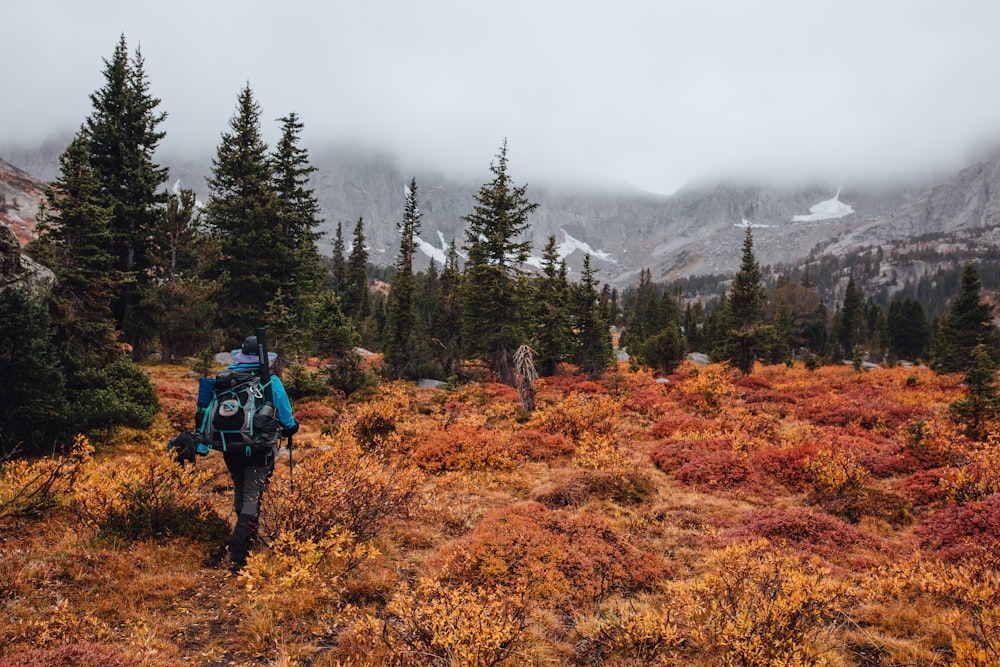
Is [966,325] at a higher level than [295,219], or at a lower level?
lower

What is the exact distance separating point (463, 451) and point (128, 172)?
2163 centimetres

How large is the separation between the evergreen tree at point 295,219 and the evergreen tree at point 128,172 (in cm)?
555

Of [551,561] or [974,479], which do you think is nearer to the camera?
[551,561]

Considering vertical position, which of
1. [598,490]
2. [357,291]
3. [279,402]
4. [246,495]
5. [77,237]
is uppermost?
[357,291]

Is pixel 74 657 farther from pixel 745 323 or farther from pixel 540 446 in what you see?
pixel 745 323

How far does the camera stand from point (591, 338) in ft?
99.3

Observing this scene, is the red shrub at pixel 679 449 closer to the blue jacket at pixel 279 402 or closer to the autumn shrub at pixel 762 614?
the autumn shrub at pixel 762 614

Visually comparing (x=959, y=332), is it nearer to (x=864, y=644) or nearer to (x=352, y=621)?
(x=864, y=644)

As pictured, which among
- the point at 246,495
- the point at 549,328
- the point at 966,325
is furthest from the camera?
the point at 966,325

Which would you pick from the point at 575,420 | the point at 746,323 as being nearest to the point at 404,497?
the point at 575,420

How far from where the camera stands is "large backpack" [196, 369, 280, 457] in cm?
541

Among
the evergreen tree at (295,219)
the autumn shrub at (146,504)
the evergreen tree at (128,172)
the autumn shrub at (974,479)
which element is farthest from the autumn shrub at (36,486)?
the evergreen tree at (128,172)

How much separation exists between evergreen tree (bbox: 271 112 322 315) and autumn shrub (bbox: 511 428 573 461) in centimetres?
1352

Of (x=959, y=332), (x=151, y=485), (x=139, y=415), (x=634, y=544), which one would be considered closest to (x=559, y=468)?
(x=634, y=544)
